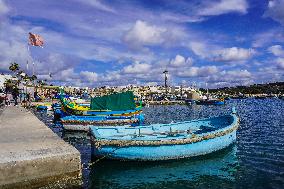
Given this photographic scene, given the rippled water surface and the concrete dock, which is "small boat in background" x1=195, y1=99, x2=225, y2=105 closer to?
the rippled water surface

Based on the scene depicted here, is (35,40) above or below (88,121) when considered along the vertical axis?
above

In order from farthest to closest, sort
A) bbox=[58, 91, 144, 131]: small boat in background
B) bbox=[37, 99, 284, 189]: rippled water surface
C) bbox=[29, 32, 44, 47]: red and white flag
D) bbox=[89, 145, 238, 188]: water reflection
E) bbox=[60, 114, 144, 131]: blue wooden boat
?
bbox=[29, 32, 44, 47]: red and white flag, bbox=[58, 91, 144, 131]: small boat in background, bbox=[60, 114, 144, 131]: blue wooden boat, bbox=[89, 145, 238, 188]: water reflection, bbox=[37, 99, 284, 189]: rippled water surface

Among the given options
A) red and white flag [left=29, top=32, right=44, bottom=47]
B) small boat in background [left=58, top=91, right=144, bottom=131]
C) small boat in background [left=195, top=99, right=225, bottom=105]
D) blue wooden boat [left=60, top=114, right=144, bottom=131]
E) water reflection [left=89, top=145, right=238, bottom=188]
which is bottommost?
water reflection [left=89, top=145, right=238, bottom=188]

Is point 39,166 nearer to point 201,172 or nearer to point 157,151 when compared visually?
point 157,151

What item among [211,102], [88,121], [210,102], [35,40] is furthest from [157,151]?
[210,102]

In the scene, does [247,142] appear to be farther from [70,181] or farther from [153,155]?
[70,181]

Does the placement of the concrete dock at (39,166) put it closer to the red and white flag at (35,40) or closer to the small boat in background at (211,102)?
the red and white flag at (35,40)

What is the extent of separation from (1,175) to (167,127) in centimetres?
1282

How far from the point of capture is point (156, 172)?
15.6 m

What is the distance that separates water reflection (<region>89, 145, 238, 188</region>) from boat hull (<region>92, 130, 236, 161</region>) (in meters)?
0.36

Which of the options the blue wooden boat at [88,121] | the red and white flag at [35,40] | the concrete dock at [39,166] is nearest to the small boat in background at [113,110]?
the blue wooden boat at [88,121]

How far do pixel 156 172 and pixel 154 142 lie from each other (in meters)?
1.56

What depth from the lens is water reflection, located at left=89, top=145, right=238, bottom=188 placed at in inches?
565

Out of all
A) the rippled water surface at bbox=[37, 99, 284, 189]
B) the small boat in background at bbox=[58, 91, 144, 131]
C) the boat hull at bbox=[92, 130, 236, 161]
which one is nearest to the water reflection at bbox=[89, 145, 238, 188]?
the rippled water surface at bbox=[37, 99, 284, 189]
